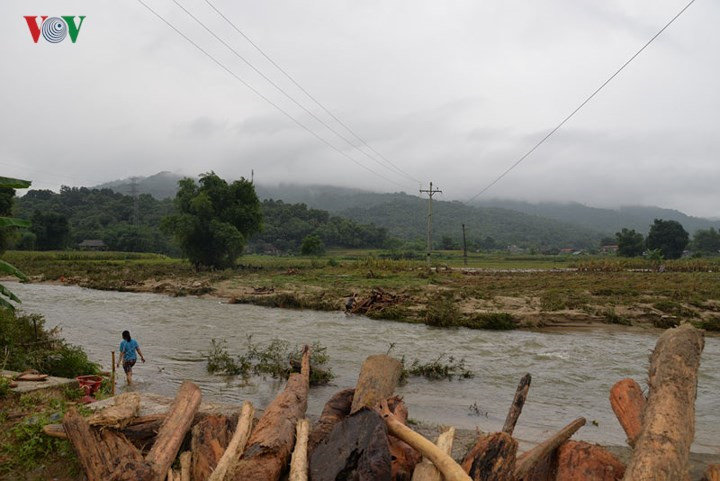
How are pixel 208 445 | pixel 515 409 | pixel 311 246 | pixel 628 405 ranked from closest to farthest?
1. pixel 208 445
2. pixel 628 405
3. pixel 515 409
4. pixel 311 246

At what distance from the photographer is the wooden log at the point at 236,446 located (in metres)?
4.22

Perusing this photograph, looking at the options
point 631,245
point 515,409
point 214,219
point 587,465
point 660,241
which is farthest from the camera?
point 660,241

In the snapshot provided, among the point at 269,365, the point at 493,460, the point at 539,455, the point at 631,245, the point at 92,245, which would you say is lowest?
the point at 269,365

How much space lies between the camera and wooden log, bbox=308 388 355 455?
5.22 metres

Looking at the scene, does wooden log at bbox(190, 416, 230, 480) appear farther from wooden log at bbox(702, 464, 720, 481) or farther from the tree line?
the tree line

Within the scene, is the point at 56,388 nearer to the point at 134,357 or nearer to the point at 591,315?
the point at 134,357

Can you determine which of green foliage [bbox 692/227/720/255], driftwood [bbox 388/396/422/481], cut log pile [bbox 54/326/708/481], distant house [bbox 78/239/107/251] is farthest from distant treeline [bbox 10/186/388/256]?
driftwood [bbox 388/396/422/481]

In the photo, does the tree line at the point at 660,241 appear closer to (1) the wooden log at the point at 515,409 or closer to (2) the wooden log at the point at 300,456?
(1) the wooden log at the point at 515,409

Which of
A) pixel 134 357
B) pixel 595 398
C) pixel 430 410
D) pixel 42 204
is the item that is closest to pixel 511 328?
pixel 595 398

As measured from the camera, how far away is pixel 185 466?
470cm

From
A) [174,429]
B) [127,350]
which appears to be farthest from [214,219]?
[174,429]

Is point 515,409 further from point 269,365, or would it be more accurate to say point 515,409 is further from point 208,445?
point 269,365

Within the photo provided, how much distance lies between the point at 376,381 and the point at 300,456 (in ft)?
6.21

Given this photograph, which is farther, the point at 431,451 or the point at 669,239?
the point at 669,239
